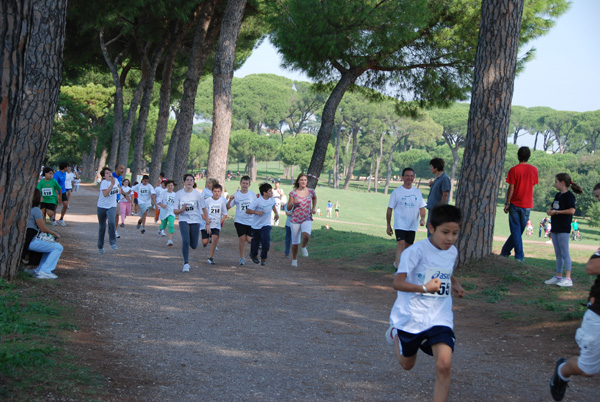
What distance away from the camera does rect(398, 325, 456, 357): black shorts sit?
3961 mm

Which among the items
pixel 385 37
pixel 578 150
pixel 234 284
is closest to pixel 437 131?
pixel 578 150

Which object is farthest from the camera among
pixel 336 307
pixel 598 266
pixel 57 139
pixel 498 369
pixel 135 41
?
pixel 57 139

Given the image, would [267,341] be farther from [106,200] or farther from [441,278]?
[106,200]

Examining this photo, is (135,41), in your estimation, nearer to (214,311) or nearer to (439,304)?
(214,311)

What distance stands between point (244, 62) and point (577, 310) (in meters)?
24.1

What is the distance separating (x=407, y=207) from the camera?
33.5 feet

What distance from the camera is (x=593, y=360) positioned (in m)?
3.93

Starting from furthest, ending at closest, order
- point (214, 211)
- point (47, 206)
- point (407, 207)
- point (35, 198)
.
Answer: point (47, 206)
point (214, 211)
point (407, 207)
point (35, 198)

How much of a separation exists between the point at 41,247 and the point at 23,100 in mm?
2122

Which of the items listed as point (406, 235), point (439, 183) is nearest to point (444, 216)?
point (439, 183)

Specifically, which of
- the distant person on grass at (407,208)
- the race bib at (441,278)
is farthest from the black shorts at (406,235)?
the race bib at (441,278)

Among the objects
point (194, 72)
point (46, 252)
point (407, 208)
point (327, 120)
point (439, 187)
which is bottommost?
point (46, 252)

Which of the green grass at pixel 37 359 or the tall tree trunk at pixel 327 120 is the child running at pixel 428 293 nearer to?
the green grass at pixel 37 359

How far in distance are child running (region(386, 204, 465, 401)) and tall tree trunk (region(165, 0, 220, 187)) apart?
1802 cm
